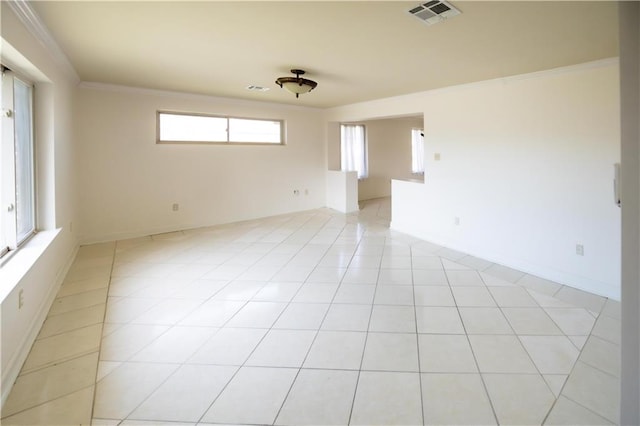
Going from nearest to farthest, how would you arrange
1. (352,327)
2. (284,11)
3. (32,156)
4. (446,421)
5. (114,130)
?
(446,421)
(284,11)
(352,327)
(32,156)
(114,130)

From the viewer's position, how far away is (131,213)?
5.40m

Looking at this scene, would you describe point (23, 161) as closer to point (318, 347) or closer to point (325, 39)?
point (325, 39)

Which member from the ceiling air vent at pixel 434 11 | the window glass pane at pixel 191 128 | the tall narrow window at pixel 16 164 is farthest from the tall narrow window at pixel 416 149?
the tall narrow window at pixel 16 164

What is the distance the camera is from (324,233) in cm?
573

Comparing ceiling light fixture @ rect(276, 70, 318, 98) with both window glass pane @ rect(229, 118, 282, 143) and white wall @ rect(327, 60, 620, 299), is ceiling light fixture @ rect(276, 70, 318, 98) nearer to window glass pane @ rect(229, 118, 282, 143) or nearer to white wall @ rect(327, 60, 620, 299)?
white wall @ rect(327, 60, 620, 299)

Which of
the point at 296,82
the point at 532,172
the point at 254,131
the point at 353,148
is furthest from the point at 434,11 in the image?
the point at 353,148

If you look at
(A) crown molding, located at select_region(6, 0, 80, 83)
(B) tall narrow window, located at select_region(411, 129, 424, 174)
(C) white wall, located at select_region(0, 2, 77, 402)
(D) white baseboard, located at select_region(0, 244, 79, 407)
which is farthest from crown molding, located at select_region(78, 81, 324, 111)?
(B) tall narrow window, located at select_region(411, 129, 424, 174)

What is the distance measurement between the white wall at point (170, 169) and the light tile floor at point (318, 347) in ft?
4.74

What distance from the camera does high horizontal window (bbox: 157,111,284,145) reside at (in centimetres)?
575

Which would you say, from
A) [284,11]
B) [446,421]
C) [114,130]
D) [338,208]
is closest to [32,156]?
[114,130]

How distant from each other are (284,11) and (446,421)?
2705 millimetres

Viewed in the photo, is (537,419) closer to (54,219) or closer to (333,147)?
(54,219)

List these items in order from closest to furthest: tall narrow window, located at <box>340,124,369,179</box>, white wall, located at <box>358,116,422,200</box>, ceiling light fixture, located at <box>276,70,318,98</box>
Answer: ceiling light fixture, located at <box>276,70,318,98</box>, tall narrow window, located at <box>340,124,369,179</box>, white wall, located at <box>358,116,422,200</box>

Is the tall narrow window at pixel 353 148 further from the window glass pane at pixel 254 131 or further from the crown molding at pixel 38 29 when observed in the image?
the crown molding at pixel 38 29
